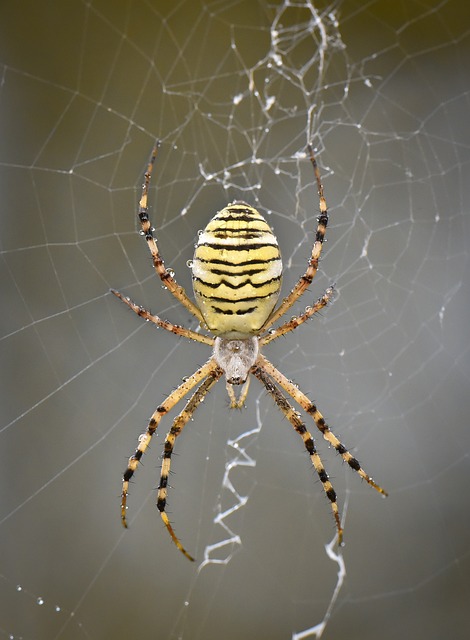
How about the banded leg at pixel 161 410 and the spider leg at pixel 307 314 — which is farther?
the banded leg at pixel 161 410

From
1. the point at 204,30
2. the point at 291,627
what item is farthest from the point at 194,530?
the point at 204,30

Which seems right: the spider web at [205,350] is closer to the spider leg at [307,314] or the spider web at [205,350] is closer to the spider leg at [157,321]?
the spider leg at [307,314]

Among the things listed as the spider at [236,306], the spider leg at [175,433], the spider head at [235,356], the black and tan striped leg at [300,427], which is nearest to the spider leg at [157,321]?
the spider at [236,306]

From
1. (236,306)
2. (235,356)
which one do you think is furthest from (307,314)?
(235,356)

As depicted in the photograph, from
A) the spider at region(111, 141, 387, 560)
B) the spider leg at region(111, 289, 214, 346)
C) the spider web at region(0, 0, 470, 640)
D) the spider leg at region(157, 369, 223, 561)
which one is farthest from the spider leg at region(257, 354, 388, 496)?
the spider web at region(0, 0, 470, 640)

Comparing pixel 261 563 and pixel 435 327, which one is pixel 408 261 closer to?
pixel 435 327

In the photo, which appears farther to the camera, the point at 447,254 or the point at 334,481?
the point at 447,254

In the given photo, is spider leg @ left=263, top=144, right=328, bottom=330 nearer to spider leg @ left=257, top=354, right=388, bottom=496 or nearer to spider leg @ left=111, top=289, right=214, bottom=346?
spider leg @ left=111, top=289, right=214, bottom=346

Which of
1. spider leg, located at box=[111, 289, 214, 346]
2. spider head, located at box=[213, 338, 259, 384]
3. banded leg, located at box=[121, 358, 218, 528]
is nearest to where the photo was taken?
spider leg, located at box=[111, 289, 214, 346]
